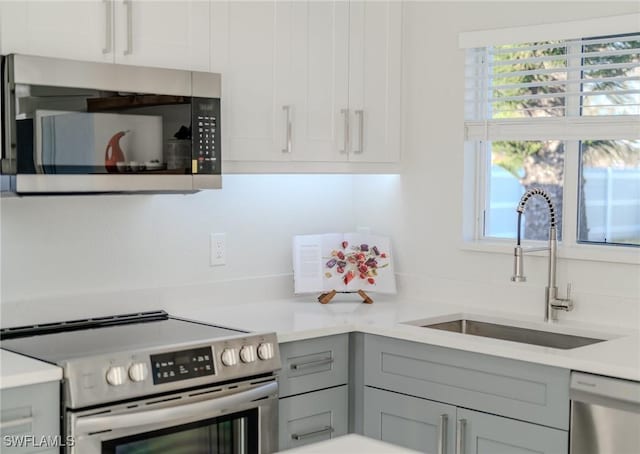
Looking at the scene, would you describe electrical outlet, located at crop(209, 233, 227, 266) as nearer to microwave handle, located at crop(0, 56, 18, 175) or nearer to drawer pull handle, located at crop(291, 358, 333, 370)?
drawer pull handle, located at crop(291, 358, 333, 370)

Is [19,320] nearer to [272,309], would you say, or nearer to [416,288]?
[272,309]

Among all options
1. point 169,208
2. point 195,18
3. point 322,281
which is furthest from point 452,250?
point 195,18

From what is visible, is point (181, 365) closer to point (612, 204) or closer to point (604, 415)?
point (604, 415)

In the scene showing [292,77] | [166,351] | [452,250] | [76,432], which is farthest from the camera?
[452,250]

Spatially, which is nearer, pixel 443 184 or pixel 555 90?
pixel 555 90

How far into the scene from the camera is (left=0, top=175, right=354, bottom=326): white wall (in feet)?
9.76

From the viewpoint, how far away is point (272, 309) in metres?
3.47

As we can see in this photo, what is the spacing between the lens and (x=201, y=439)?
2711 mm

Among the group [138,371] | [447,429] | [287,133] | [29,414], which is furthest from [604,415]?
[29,414]

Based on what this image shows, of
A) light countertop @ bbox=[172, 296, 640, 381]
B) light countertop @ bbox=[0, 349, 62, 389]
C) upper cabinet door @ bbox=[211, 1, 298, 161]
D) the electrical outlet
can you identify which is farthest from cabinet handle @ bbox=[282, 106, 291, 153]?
light countertop @ bbox=[0, 349, 62, 389]

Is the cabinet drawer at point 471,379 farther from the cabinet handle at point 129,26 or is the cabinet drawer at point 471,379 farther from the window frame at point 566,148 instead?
the cabinet handle at point 129,26

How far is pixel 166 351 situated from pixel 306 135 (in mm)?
1120

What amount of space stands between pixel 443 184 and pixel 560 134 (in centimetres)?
55

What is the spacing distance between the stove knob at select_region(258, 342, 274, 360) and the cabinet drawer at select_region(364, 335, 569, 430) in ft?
1.55
